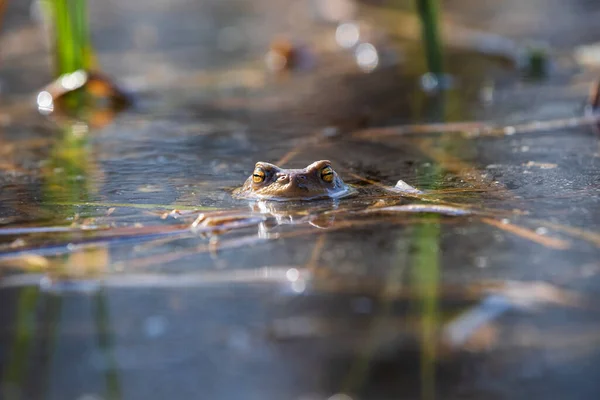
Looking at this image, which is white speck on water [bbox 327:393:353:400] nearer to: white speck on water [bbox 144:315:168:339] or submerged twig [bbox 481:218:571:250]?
white speck on water [bbox 144:315:168:339]

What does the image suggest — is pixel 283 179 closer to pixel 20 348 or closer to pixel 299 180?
pixel 299 180

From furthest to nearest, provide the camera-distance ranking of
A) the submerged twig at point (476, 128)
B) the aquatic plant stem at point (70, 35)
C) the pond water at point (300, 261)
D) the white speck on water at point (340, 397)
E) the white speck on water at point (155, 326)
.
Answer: the aquatic plant stem at point (70, 35)
the submerged twig at point (476, 128)
the white speck on water at point (155, 326)
the pond water at point (300, 261)
the white speck on water at point (340, 397)

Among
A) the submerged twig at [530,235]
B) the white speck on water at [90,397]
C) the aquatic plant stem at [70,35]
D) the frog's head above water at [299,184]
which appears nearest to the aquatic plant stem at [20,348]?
the white speck on water at [90,397]

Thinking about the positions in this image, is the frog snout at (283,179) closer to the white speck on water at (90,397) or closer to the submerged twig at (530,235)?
the submerged twig at (530,235)

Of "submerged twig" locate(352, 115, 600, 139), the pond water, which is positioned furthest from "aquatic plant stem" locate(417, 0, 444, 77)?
"submerged twig" locate(352, 115, 600, 139)

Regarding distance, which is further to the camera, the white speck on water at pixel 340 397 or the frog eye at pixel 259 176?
the frog eye at pixel 259 176

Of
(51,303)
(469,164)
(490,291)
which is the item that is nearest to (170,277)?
(51,303)

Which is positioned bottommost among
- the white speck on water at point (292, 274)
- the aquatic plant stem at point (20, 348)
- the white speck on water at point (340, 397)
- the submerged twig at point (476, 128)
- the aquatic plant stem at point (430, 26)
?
the white speck on water at point (340, 397)

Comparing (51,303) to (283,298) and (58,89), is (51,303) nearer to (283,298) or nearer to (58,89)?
(283,298)

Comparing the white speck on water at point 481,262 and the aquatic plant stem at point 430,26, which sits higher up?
the aquatic plant stem at point 430,26
